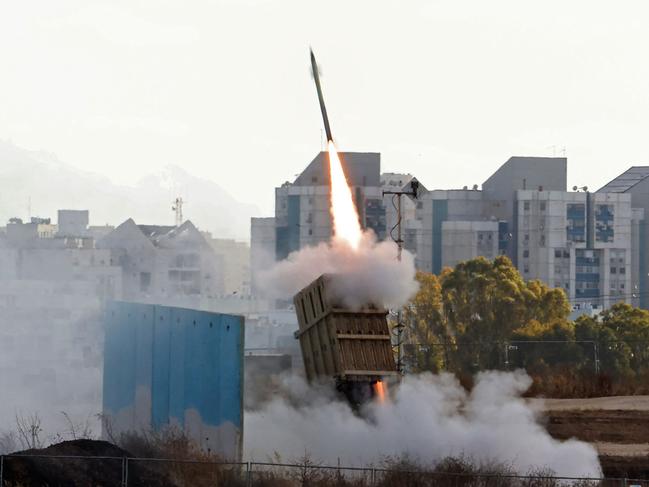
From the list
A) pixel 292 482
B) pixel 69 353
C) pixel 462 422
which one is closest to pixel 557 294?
pixel 69 353

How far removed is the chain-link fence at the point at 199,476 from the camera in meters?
31.8

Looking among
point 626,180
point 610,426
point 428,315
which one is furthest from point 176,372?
point 626,180

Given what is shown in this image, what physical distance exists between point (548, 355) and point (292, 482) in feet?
166

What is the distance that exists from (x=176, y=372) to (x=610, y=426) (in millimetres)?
12954

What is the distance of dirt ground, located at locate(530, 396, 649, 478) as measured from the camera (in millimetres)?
39406

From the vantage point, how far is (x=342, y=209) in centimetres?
4228

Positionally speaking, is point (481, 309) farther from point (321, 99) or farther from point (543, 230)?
point (543, 230)

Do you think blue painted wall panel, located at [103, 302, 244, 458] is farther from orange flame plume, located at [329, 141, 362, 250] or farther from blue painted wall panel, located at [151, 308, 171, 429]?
orange flame plume, located at [329, 141, 362, 250]

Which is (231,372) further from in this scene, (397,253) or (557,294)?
(557,294)

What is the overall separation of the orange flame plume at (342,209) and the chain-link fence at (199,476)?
8885 millimetres

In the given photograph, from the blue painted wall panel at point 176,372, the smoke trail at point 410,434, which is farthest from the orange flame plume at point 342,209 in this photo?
the blue painted wall panel at point 176,372

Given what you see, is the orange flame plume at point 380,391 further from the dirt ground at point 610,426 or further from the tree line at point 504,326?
the tree line at point 504,326

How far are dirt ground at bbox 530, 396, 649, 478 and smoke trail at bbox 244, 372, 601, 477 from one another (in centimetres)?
182

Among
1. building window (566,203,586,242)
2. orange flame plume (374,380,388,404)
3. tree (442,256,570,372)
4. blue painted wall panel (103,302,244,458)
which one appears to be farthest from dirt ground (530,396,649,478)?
building window (566,203,586,242)
